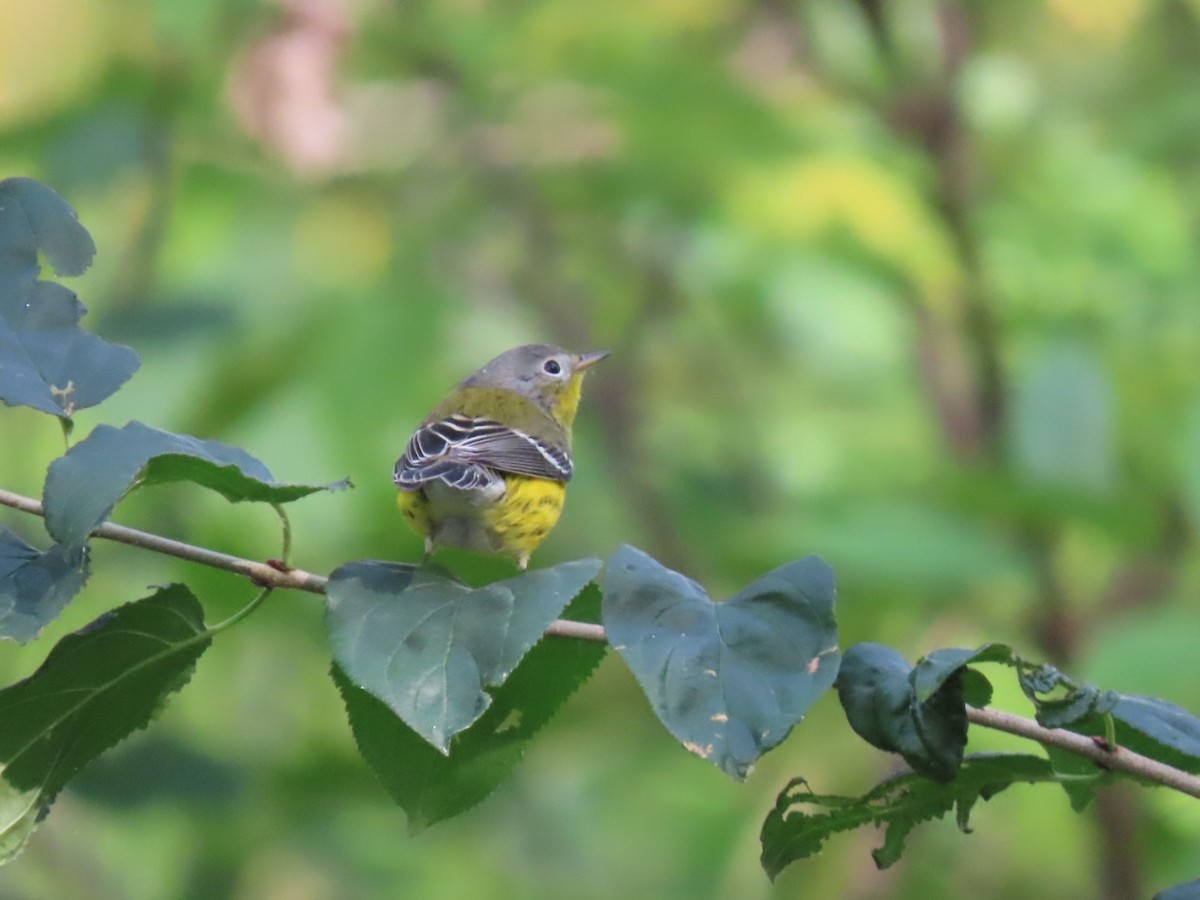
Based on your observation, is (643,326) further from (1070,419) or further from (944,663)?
(944,663)

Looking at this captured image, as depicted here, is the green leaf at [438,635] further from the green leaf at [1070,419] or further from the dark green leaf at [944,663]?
the green leaf at [1070,419]

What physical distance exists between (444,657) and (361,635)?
8cm

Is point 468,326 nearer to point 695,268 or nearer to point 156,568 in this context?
point 695,268

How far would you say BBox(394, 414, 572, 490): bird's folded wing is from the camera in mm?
2762

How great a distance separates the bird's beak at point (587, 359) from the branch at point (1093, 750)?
2.95m

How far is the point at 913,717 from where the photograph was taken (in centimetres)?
118

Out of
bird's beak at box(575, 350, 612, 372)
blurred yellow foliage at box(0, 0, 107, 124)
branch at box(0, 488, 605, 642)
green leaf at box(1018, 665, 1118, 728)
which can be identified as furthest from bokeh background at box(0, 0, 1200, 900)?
branch at box(0, 488, 605, 642)

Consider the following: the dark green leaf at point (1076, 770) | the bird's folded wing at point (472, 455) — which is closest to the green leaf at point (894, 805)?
the dark green leaf at point (1076, 770)

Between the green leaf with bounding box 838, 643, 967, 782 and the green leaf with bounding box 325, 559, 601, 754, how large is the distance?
25 cm

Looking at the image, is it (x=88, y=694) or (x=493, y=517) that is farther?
(x=493, y=517)

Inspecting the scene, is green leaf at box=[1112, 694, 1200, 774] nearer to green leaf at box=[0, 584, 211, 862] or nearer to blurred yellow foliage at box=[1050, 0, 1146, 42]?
green leaf at box=[0, 584, 211, 862]

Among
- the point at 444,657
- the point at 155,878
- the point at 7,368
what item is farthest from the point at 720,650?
the point at 155,878

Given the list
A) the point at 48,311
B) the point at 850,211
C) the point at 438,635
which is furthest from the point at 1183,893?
the point at 850,211

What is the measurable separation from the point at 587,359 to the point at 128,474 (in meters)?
3.05
